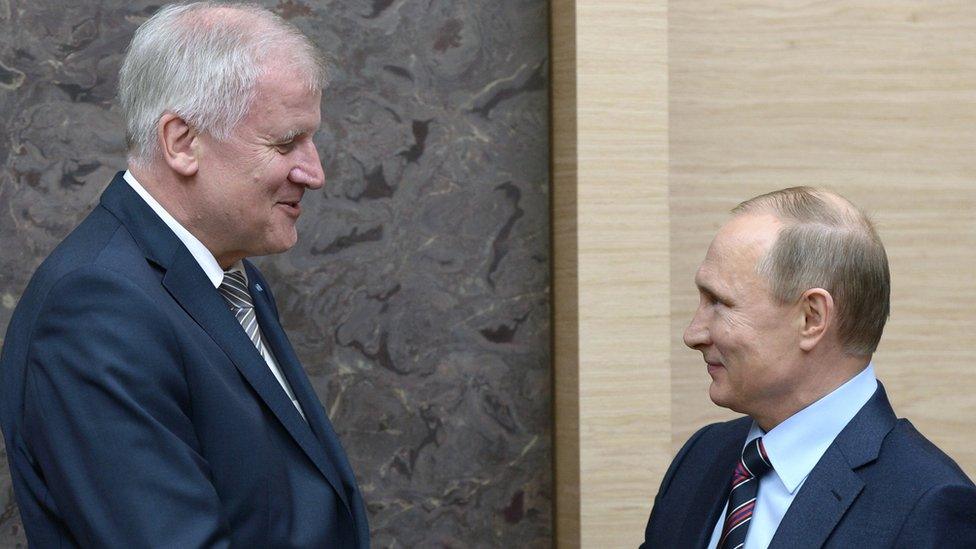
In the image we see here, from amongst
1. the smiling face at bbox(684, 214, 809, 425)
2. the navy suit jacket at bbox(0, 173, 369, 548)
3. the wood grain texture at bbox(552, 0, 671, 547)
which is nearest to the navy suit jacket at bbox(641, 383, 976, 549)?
the smiling face at bbox(684, 214, 809, 425)

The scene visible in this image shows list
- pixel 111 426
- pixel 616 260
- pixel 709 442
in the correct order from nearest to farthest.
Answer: pixel 111 426
pixel 709 442
pixel 616 260

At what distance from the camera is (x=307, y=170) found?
6.89 feet

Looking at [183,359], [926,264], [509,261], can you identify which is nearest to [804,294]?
[183,359]

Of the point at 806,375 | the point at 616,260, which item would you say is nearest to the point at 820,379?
the point at 806,375

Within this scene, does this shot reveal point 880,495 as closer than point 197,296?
Yes

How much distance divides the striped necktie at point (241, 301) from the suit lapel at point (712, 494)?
833mm

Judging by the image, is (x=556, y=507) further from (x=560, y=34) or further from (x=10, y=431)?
(x=10, y=431)

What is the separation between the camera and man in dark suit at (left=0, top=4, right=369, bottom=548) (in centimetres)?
174

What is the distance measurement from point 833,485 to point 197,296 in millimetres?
1067

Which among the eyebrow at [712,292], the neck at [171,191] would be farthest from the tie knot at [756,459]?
the neck at [171,191]

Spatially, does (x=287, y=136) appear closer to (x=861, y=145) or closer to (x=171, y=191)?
(x=171, y=191)

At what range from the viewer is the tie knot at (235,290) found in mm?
2145

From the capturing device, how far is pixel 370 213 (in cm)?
330

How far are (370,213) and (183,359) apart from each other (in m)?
1.48
